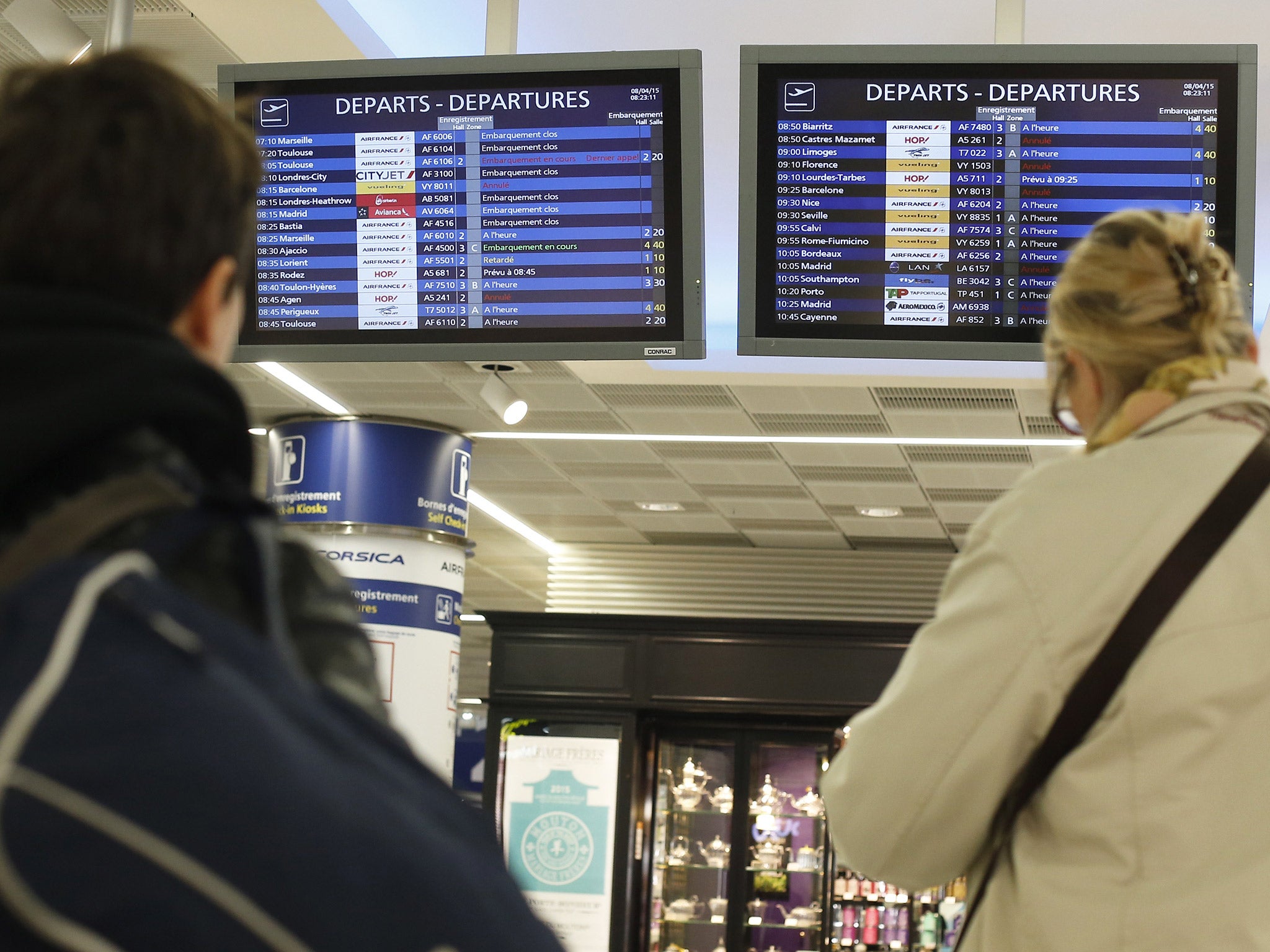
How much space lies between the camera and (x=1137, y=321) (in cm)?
158

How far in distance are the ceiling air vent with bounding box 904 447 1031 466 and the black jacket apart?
28.7ft

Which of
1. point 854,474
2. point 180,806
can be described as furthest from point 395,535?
point 180,806

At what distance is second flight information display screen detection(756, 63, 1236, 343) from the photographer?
11.2 feet

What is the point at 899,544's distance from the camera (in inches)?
495

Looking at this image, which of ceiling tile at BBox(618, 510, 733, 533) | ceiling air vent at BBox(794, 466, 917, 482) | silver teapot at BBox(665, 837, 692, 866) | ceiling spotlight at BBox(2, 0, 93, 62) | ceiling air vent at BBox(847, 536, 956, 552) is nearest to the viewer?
ceiling spotlight at BBox(2, 0, 93, 62)

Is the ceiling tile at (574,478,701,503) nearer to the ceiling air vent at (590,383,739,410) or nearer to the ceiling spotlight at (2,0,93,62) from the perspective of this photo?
the ceiling air vent at (590,383,739,410)

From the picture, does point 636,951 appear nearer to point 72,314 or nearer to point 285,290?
point 285,290

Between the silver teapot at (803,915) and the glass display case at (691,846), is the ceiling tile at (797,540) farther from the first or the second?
the silver teapot at (803,915)

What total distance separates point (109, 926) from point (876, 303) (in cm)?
307

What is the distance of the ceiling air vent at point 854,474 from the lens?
9.91 metres

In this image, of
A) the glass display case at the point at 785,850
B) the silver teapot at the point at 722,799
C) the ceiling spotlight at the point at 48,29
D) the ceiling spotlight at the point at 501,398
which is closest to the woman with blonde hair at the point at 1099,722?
the ceiling spotlight at the point at 48,29

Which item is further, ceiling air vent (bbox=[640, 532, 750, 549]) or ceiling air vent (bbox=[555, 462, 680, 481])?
ceiling air vent (bbox=[640, 532, 750, 549])

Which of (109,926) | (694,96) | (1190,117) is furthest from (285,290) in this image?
(109,926)

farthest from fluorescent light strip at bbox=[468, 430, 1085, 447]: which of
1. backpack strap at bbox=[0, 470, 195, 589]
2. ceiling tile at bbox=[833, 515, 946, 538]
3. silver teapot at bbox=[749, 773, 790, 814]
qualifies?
backpack strap at bbox=[0, 470, 195, 589]
